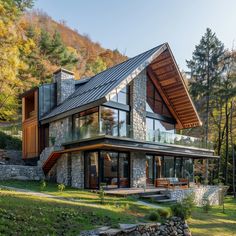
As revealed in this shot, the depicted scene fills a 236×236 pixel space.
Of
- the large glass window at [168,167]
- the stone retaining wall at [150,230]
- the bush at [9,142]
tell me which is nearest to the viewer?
the stone retaining wall at [150,230]

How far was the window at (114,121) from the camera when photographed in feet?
52.5

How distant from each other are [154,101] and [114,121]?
531cm

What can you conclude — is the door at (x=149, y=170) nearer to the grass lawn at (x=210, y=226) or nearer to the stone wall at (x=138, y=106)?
the stone wall at (x=138, y=106)

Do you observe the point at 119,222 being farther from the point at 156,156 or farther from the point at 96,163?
the point at 156,156

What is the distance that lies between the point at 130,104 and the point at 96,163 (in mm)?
4455

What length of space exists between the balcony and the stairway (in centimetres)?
323

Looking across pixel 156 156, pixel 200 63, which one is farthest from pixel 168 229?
pixel 200 63

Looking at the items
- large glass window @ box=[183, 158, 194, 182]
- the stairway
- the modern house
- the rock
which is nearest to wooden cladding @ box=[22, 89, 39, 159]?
the modern house

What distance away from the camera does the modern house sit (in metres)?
16.7

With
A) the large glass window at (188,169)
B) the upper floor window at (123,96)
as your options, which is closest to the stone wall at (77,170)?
the upper floor window at (123,96)

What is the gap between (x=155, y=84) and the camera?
2173cm

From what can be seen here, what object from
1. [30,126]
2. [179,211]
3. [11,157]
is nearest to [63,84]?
[30,126]

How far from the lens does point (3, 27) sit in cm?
1155

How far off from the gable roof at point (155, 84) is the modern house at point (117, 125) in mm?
55
